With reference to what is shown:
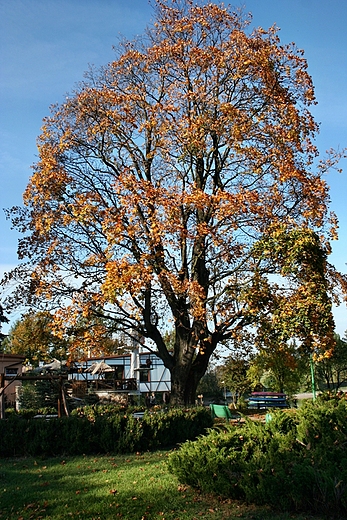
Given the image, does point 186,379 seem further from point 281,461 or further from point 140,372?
point 140,372

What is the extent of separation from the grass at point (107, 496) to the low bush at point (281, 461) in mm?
175

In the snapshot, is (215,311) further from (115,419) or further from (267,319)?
(115,419)

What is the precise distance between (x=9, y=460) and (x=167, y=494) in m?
4.75

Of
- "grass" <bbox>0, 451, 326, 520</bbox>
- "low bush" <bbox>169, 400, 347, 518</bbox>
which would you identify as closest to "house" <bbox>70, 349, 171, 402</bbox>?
"grass" <bbox>0, 451, 326, 520</bbox>

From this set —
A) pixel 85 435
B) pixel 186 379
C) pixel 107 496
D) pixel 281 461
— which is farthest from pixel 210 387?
pixel 281 461

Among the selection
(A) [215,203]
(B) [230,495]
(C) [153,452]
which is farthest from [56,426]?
(A) [215,203]

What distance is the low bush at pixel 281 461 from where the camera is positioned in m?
5.21

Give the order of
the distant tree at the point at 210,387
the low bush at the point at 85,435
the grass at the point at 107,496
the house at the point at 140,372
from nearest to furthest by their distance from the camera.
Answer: the grass at the point at 107,496 → the low bush at the point at 85,435 → the house at the point at 140,372 → the distant tree at the point at 210,387

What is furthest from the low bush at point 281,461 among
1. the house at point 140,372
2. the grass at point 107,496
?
the house at point 140,372

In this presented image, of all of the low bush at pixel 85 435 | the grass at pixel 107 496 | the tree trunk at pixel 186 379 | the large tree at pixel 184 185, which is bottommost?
the grass at pixel 107 496

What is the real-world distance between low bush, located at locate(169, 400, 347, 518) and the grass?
6.9 inches

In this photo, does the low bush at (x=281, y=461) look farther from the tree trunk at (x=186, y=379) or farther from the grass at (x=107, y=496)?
the tree trunk at (x=186, y=379)

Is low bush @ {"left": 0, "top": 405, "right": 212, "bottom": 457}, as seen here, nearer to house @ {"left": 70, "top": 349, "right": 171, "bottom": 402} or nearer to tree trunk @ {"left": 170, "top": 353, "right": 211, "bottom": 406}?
tree trunk @ {"left": 170, "top": 353, "right": 211, "bottom": 406}

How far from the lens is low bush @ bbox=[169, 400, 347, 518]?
5.21m
